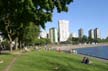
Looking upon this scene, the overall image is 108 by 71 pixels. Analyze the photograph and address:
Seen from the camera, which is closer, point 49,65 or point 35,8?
point 35,8

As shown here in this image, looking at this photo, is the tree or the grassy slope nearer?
the tree

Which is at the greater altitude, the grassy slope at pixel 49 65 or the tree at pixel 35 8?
the tree at pixel 35 8

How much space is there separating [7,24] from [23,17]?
3688 cm

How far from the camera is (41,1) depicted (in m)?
23.4

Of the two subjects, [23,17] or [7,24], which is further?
[7,24]

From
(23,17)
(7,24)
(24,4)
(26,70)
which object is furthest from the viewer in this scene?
(7,24)

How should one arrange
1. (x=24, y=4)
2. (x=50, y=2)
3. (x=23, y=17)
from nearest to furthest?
1. (x=24, y=4)
2. (x=50, y=2)
3. (x=23, y=17)

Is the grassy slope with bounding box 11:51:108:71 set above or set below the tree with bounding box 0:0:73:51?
below

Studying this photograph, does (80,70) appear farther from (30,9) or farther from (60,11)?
(30,9)

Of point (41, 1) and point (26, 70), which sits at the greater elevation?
point (41, 1)

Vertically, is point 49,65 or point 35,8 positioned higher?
point 35,8

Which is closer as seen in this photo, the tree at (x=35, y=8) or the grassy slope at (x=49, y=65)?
the tree at (x=35, y=8)

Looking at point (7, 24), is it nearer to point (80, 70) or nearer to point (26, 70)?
point (80, 70)

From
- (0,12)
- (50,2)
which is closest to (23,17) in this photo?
(0,12)
